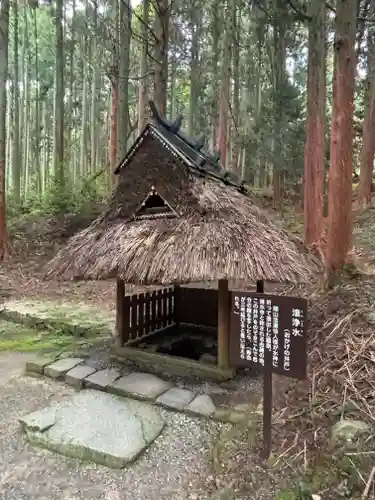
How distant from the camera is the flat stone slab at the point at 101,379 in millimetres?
4375

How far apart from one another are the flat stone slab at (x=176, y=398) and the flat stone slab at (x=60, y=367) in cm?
141

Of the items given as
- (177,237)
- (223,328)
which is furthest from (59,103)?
(223,328)

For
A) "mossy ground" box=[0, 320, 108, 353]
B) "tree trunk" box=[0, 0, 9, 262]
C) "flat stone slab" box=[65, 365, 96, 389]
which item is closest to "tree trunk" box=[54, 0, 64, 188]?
"tree trunk" box=[0, 0, 9, 262]

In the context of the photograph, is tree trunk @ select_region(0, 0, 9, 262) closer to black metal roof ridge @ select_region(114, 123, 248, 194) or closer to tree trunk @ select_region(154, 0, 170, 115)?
tree trunk @ select_region(154, 0, 170, 115)

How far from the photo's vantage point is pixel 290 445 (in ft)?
10.1

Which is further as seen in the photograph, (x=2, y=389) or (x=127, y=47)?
(x=127, y=47)

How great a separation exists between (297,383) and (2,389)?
327cm

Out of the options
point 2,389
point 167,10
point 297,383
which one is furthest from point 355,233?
point 2,389

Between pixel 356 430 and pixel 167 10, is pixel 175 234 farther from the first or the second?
pixel 167 10

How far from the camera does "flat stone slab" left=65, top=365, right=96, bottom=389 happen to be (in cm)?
450

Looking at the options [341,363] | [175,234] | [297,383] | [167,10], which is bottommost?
[297,383]

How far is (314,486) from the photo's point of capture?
2.65 m

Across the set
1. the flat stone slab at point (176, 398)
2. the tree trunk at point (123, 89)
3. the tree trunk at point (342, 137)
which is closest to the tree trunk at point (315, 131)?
the tree trunk at point (342, 137)

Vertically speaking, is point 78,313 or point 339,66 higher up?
point 339,66
